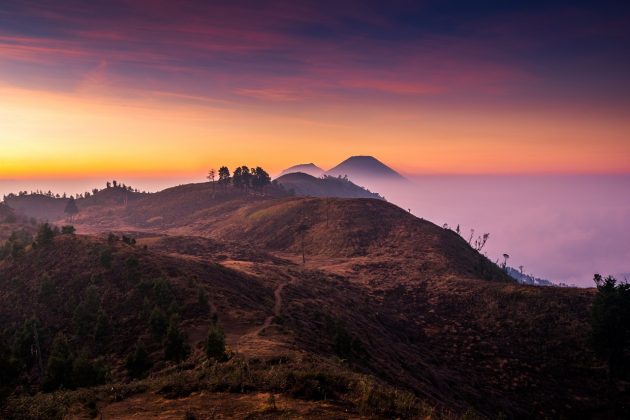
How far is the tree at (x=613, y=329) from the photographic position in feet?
153

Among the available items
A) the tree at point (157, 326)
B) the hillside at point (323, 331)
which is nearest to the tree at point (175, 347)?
the hillside at point (323, 331)

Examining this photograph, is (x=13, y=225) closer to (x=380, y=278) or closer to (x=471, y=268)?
(x=380, y=278)

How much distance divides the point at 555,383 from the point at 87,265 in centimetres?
7248

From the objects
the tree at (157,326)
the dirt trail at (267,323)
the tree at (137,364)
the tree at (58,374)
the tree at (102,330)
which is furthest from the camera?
the tree at (102,330)

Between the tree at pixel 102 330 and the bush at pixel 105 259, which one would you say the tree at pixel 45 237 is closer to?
the bush at pixel 105 259

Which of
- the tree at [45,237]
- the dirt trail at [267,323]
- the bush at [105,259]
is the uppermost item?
the tree at [45,237]

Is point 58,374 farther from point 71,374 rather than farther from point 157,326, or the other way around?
point 157,326

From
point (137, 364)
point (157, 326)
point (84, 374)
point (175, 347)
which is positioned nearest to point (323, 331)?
point (157, 326)

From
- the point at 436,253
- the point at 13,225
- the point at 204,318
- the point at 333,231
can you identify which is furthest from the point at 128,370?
the point at 13,225

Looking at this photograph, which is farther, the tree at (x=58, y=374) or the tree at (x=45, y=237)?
the tree at (x=45, y=237)

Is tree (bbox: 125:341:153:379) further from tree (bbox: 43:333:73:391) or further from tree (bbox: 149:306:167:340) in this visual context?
tree (bbox: 149:306:167:340)

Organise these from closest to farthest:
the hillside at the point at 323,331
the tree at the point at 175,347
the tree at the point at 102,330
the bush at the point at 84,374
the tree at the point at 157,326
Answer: the hillside at the point at 323,331, the bush at the point at 84,374, the tree at the point at 175,347, the tree at the point at 157,326, the tree at the point at 102,330

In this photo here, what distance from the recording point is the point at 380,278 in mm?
90438

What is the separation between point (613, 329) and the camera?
46.9m
